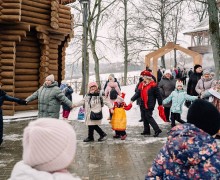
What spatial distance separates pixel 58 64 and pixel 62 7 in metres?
3.49

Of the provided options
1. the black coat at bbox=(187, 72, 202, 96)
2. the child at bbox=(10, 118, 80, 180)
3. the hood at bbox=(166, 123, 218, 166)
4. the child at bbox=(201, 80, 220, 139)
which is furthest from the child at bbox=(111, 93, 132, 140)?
the child at bbox=(10, 118, 80, 180)

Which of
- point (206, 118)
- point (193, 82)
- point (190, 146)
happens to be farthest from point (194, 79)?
point (190, 146)

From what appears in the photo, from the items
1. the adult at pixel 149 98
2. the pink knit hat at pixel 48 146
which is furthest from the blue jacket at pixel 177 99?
the pink knit hat at pixel 48 146

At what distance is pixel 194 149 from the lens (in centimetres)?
285

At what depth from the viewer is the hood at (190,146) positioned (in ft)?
9.31

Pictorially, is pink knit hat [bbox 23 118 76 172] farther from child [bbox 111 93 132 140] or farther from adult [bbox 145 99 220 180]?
child [bbox 111 93 132 140]

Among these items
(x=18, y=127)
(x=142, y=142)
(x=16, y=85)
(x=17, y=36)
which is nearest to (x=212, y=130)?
(x=142, y=142)

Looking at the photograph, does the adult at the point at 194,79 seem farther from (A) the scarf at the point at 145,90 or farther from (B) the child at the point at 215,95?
(A) the scarf at the point at 145,90

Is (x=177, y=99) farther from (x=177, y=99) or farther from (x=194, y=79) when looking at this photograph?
(x=194, y=79)

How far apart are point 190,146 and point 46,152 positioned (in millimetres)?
1338

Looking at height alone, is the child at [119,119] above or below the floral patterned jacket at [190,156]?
below

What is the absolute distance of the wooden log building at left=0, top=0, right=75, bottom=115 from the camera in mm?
13977

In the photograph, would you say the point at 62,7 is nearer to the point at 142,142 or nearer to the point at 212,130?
the point at 142,142

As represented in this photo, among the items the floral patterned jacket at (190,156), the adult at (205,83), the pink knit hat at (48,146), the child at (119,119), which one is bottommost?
the child at (119,119)
